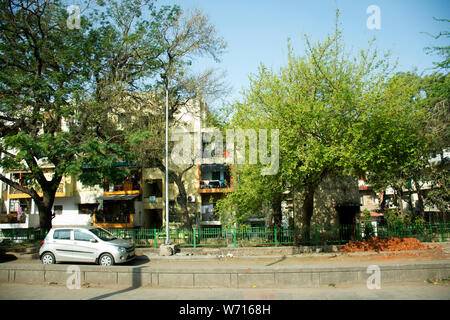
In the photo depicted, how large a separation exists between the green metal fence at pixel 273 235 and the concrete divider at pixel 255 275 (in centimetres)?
653

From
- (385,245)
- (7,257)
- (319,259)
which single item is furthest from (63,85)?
(385,245)

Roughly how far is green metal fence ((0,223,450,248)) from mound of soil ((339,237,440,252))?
730 millimetres

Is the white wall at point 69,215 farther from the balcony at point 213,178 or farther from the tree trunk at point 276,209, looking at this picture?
the tree trunk at point 276,209

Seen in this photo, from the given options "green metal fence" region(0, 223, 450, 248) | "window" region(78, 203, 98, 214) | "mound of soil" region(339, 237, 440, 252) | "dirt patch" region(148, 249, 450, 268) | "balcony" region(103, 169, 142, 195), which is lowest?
"dirt patch" region(148, 249, 450, 268)

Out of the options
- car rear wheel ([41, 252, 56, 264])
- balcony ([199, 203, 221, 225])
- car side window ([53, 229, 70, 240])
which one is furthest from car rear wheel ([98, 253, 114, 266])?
balcony ([199, 203, 221, 225])

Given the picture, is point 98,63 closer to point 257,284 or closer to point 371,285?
point 257,284

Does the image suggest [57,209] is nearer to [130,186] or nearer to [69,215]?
[69,215]

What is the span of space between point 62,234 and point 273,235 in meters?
9.94

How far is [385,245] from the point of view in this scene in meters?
14.4

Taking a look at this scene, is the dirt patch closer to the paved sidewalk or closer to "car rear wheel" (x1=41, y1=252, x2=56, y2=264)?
"car rear wheel" (x1=41, y1=252, x2=56, y2=264)

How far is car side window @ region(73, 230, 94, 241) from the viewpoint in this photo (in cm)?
1212

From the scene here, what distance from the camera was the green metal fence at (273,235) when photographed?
48.6 feet

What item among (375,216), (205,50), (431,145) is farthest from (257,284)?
(375,216)

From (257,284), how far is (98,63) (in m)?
15.1
